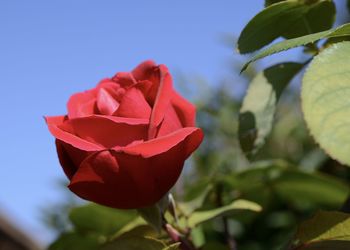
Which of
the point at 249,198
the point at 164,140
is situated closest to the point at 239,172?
the point at 249,198

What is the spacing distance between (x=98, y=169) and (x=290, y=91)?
151cm

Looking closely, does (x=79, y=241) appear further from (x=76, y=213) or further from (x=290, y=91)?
(x=290, y=91)

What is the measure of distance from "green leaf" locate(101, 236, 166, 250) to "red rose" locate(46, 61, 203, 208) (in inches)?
1.3

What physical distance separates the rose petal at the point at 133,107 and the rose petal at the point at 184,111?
2.1 inches

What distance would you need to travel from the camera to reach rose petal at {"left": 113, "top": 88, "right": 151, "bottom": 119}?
60 cm

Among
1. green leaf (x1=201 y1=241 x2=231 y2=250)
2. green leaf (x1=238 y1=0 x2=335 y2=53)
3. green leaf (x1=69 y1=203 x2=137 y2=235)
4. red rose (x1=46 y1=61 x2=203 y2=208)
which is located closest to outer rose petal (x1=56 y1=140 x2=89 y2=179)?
red rose (x1=46 y1=61 x2=203 y2=208)

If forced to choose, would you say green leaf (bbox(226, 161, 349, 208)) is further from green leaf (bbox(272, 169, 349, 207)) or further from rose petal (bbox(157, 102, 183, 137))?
rose petal (bbox(157, 102, 183, 137))

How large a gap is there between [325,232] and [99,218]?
0.50 metres

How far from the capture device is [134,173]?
59 cm

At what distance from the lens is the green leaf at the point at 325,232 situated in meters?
0.62

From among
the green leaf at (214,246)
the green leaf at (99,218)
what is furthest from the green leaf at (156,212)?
the green leaf at (99,218)

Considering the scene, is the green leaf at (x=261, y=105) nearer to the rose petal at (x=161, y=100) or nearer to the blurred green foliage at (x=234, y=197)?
the blurred green foliage at (x=234, y=197)

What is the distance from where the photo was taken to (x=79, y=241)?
38.9 inches

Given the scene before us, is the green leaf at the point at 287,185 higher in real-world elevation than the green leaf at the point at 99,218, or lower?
lower
